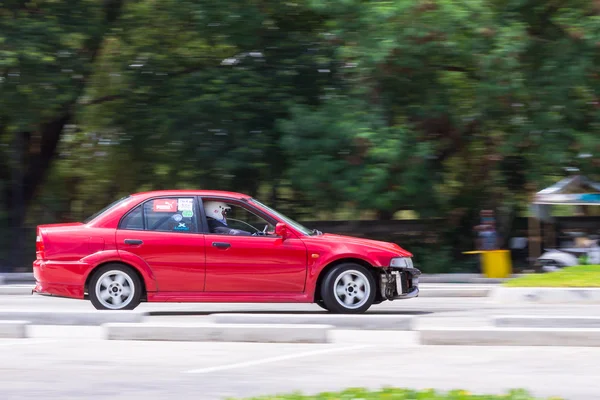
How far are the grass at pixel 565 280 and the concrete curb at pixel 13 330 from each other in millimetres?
7938

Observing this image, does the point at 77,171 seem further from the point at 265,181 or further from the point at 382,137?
the point at 382,137

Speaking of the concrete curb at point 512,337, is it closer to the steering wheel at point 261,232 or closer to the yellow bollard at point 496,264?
the steering wheel at point 261,232

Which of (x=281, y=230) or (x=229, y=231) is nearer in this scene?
(x=281, y=230)

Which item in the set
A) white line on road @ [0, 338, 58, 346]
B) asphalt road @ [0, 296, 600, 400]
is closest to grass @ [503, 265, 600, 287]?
asphalt road @ [0, 296, 600, 400]

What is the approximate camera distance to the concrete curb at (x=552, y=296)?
15.0m

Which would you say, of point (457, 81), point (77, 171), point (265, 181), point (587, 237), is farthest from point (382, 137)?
point (77, 171)

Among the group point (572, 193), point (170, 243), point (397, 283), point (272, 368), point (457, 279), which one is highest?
point (572, 193)

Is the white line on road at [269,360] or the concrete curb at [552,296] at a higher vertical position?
the concrete curb at [552,296]

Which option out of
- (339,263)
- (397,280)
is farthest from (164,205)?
(397,280)

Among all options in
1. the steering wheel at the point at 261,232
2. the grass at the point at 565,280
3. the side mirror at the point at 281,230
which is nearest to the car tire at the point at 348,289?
the side mirror at the point at 281,230

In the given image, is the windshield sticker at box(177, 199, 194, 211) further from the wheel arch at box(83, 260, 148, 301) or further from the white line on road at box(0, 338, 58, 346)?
the white line on road at box(0, 338, 58, 346)

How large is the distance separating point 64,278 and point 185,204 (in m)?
1.74

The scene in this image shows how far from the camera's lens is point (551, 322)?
1064 centimetres

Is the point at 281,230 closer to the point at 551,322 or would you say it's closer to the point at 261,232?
the point at 261,232
